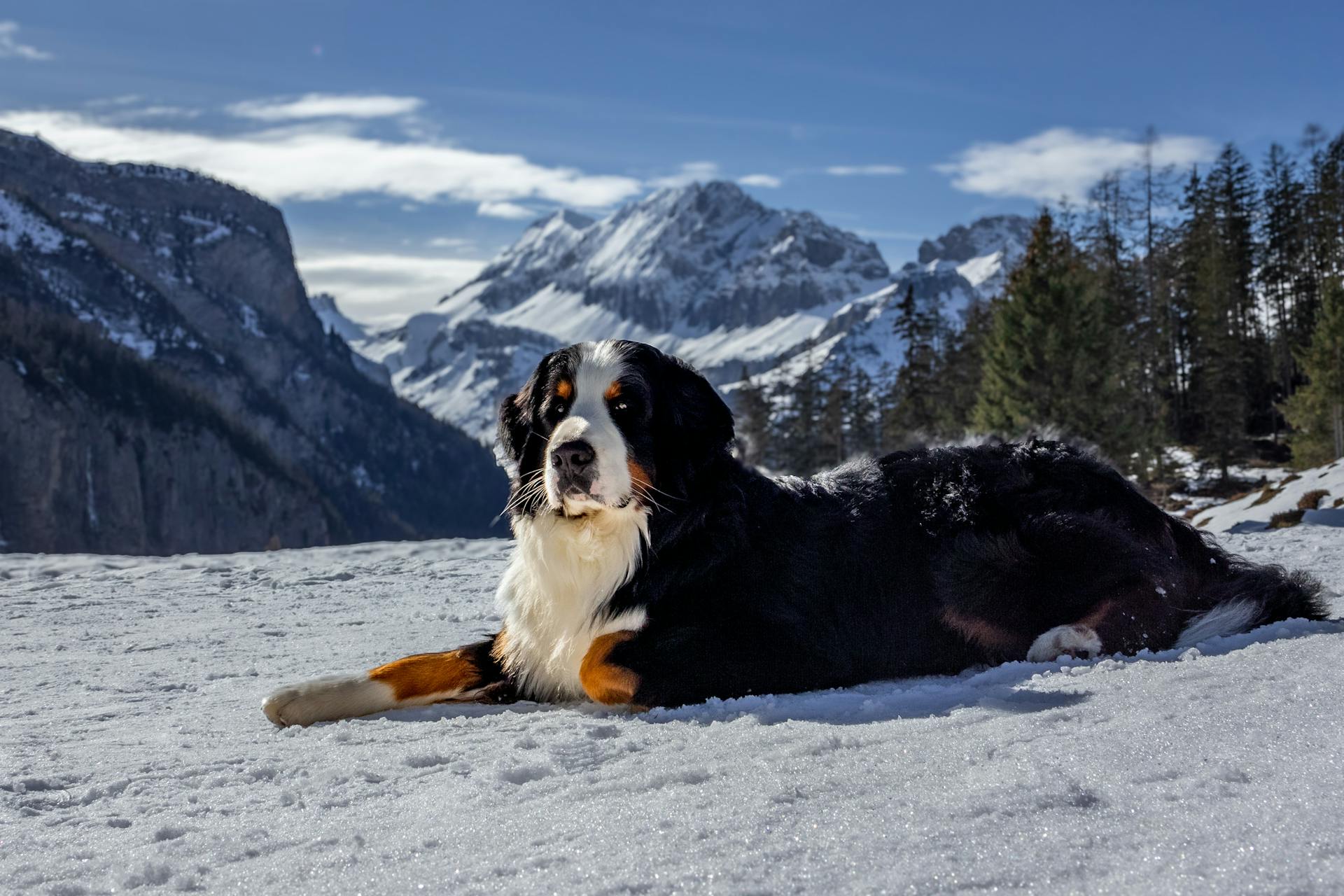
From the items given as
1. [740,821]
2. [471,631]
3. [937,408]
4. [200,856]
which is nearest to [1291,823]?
[740,821]

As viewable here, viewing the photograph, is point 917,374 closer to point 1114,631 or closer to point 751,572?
point 1114,631

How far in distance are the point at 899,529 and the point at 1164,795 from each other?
105 inches

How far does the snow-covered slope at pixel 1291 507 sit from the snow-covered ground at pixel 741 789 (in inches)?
351

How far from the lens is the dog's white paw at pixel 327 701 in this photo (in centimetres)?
433

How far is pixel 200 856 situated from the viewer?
8.30 feet

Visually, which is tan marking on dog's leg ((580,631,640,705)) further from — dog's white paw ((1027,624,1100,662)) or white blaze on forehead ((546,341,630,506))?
dog's white paw ((1027,624,1100,662))

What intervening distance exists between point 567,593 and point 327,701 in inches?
44.4

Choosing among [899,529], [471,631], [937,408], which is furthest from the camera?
[937,408]

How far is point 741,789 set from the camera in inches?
108

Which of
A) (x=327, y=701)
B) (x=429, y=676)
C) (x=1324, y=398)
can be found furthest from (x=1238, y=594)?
(x=1324, y=398)

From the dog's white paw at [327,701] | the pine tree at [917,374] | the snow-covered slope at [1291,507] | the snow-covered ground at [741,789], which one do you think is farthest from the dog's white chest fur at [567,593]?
the pine tree at [917,374]

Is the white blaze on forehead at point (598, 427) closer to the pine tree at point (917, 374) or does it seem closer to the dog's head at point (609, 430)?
the dog's head at point (609, 430)

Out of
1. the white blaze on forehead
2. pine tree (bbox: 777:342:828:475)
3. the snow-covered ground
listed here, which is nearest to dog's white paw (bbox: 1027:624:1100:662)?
the snow-covered ground

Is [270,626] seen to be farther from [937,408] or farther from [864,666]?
[937,408]
